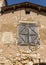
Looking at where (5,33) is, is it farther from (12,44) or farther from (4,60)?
(4,60)

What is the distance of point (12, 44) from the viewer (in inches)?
424

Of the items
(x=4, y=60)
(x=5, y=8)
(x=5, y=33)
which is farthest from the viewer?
(x=5, y=8)

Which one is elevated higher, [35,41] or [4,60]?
[35,41]

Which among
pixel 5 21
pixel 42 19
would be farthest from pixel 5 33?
pixel 42 19

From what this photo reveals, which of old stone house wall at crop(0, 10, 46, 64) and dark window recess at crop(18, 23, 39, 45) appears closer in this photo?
old stone house wall at crop(0, 10, 46, 64)

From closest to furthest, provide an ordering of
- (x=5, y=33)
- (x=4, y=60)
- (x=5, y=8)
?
1. (x=4, y=60)
2. (x=5, y=33)
3. (x=5, y=8)

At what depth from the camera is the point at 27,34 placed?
11195 millimetres

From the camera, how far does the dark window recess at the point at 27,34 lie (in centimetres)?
1090

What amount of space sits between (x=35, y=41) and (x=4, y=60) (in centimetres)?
194

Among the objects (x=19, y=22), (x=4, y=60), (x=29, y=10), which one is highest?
(x=29, y=10)

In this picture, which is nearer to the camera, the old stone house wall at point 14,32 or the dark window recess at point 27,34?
the old stone house wall at point 14,32

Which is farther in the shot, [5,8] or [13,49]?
[5,8]

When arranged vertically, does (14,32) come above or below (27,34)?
above

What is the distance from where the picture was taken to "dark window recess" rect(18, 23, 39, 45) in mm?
10898
